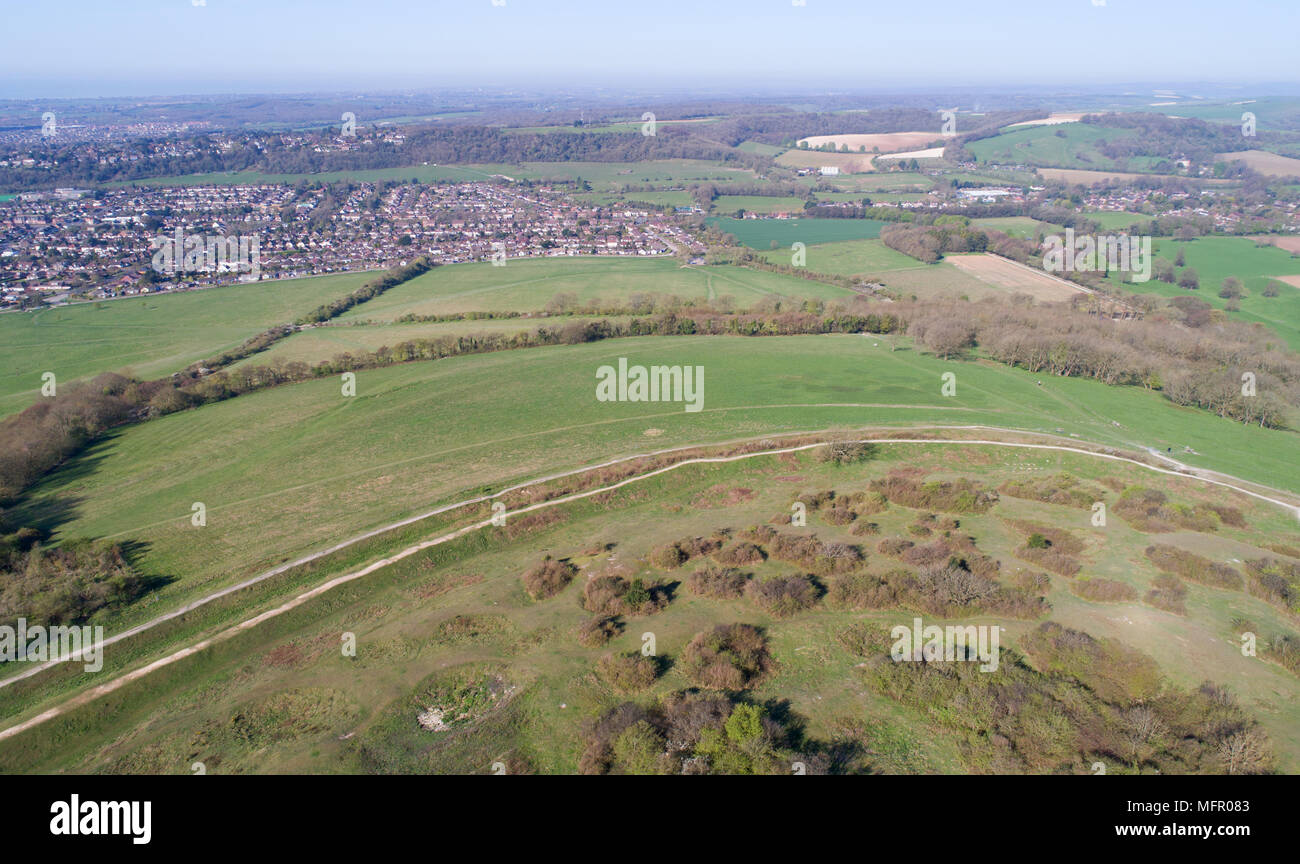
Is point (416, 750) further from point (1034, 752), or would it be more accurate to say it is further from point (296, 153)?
point (296, 153)

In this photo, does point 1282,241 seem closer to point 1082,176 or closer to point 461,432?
point 1082,176

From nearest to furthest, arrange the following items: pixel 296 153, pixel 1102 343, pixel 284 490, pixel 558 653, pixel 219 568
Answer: pixel 558 653 → pixel 219 568 → pixel 284 490 → pixel 1102 343 → pixel 296 153

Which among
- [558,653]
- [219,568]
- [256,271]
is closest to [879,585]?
[558,653]

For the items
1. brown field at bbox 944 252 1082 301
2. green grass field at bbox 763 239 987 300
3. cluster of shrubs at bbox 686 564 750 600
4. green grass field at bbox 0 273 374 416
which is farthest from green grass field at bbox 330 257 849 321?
cluster of shrubs at bbox 686 564 750 600
